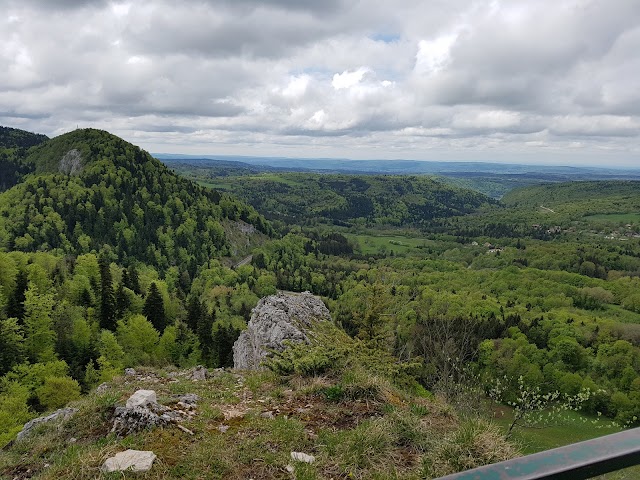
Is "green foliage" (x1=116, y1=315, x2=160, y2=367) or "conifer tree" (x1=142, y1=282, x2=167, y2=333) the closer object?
"green foliage" (x1=116, y1=315, x2=160, y2=367)

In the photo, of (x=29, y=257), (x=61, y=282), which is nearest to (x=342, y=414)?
(x=61, y=282)

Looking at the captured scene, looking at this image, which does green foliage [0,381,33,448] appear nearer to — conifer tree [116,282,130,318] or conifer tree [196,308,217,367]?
conifer tree [116,282,130,318]

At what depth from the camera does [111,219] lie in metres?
165

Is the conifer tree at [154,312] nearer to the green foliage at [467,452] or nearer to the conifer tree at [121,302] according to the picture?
the conifer tree at [121,302]

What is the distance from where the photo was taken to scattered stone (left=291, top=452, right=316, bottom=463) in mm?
8352

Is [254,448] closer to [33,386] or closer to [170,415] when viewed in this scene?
[170,415]

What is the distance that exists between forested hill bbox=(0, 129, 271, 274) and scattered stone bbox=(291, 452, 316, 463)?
155 meters

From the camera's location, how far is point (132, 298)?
71.8 meters

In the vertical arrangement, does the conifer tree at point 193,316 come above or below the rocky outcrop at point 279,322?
below

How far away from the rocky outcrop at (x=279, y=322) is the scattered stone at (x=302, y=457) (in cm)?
1647

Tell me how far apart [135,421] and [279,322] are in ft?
62.1

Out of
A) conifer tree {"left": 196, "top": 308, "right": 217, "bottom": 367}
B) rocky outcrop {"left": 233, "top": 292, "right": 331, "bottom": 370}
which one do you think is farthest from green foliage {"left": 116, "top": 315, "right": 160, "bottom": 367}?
rocky outcrop {"left": 233, "top": 292, "right": 331, "bottom": 370}

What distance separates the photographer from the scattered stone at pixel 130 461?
778 centimetres

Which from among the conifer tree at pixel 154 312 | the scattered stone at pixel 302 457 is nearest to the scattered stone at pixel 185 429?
the scattered stone at pixel 302 457
